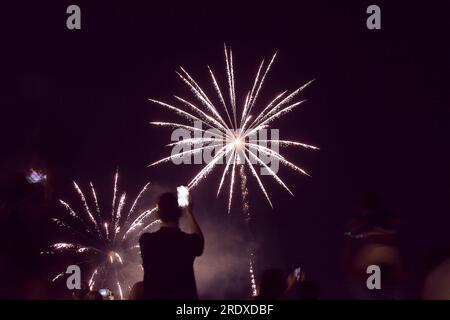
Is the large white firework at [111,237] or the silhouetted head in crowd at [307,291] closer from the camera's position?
the silhouetted head in crowd at [307,291]

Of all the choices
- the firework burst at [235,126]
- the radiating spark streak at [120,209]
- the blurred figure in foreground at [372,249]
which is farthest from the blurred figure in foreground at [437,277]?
the radiating spark streak at [120,209]

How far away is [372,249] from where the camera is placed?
5473mm

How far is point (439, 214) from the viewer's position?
1002cm

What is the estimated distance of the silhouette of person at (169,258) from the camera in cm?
357

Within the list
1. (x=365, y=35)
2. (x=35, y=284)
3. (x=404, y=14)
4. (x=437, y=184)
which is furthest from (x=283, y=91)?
(x=35, y=284)

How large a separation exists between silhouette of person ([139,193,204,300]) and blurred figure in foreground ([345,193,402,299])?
7.60 feet

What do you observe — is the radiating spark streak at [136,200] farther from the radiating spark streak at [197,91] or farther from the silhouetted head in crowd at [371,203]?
the silhouetted head in crowd at [371,203]

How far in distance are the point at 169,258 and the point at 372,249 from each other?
256 cm

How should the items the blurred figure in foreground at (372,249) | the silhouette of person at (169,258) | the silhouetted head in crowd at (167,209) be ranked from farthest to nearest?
the blurred figure in foreground at (372,249) < the silhouetted head in crowd at (167,209) < the silhouette of person at (169,258)

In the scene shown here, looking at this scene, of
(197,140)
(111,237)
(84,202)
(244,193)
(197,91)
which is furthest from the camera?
(244,193)

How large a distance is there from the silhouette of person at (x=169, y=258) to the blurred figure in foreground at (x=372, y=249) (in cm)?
232

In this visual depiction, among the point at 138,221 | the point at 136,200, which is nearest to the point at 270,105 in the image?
the point at 136,200

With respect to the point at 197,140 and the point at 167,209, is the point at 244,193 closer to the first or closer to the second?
the point at 197,140

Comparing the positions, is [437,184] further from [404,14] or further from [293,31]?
[293,31]
